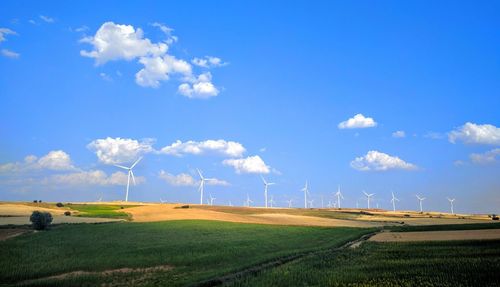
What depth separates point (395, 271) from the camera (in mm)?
22984

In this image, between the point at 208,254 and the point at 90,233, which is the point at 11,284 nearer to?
the point at 208,254

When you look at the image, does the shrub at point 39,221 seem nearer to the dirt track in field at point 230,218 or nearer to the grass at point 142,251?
the grass at point 142,251

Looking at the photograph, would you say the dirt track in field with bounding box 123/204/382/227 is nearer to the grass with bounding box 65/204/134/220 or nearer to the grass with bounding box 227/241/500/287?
the grass with bounding box 65/204/134/220

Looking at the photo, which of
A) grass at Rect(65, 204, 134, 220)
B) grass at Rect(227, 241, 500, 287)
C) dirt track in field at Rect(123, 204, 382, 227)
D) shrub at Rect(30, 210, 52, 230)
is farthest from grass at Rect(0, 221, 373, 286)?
grass at Rect(65, 204, 134, 220)

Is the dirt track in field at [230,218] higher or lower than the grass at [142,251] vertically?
higher

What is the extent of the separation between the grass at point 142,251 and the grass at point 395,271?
5781 mm

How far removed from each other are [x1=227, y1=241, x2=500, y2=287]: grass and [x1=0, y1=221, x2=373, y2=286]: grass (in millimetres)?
5781

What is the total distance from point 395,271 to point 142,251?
26.6 m

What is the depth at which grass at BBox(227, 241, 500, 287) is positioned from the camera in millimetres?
19578

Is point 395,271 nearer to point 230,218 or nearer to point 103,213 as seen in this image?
point 230,218

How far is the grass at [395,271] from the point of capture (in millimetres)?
19578

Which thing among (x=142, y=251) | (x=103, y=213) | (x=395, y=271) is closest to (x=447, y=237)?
(x=395, y=271)

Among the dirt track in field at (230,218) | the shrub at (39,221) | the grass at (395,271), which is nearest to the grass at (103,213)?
the dirt track in field at (230,218)

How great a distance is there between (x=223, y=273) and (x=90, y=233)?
33.3 metres
